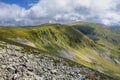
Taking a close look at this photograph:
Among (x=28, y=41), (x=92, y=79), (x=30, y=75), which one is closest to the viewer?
(x=30, y=75)

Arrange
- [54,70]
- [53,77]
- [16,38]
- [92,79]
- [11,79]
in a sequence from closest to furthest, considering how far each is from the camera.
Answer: [11,79] → [53,77] → [54,70] → [92,79] → [16,38]

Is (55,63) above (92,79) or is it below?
above

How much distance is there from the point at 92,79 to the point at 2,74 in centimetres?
2633

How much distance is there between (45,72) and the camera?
52.8m

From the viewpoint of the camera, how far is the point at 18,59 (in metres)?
54.1

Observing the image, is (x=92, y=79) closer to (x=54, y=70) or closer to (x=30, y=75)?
(x=54, y=70)

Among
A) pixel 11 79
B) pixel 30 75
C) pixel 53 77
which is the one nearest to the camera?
pixel 11 79

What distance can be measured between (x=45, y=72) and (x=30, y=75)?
6.04 metres

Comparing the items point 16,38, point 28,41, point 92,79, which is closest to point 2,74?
point 92,79

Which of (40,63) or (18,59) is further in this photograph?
(40,63)

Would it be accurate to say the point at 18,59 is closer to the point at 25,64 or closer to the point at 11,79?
the point at 25,64

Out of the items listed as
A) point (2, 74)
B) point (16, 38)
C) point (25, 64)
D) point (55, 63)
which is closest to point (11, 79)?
point (2, 74)

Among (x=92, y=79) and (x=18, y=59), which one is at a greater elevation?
(x=18, y=59)

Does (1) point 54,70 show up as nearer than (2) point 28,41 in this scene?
Yes
